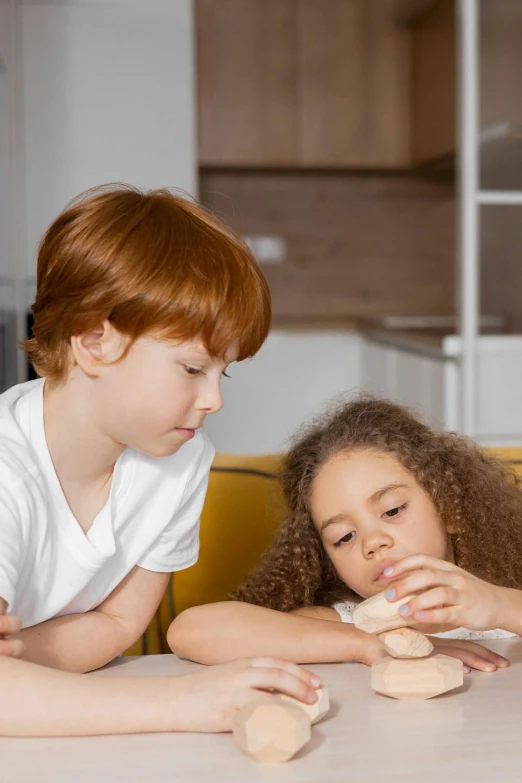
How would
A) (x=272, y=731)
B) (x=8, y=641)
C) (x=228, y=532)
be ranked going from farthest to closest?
(x=228, y=532), (x=8, y=641), (x=272, y=731)

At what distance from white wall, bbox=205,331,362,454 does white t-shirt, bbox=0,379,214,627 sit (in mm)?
2667

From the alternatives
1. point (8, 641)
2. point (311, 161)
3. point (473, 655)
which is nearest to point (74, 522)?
point (8, 641)

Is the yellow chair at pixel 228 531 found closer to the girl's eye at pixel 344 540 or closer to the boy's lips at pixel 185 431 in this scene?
the girl's eye at pixel 344 540

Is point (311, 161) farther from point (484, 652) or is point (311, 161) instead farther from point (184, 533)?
point (484, 652)

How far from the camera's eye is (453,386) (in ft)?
9.24

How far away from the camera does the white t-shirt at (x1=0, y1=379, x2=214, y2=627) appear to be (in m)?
0.84

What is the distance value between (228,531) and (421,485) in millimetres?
367

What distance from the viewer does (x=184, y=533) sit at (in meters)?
1.02

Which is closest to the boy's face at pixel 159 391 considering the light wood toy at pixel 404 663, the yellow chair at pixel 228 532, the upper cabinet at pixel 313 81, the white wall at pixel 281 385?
the light wood toy at pixel 404 663

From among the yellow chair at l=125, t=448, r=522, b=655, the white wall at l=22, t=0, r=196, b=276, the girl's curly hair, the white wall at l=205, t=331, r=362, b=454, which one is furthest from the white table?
the white wall at l=205, t=331, r=362, b=454

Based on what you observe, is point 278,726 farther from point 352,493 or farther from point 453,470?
point 453,470

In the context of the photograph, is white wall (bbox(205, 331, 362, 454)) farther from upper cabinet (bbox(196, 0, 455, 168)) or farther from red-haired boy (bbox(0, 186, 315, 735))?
red-haired boy (bbox(0, 186, 315, 735))

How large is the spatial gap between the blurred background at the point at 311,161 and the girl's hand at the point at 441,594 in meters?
1.77

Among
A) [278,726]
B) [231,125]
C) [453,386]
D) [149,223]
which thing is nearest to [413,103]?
[231,125]
